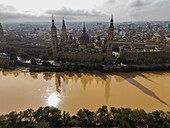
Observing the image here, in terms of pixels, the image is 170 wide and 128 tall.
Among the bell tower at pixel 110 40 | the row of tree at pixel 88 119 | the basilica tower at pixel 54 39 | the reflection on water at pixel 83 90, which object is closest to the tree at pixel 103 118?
the row of tree at pixel 88 119

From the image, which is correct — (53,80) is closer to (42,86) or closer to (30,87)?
(42,86)

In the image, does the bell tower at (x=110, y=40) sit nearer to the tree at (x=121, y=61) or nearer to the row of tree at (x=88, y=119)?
the tree at (x=121, y=61)

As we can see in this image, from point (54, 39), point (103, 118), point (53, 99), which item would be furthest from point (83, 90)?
point (54, 39)

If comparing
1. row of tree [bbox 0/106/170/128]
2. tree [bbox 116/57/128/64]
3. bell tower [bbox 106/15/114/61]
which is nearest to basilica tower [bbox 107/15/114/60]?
bell tower [bbox 106/15/114/61]

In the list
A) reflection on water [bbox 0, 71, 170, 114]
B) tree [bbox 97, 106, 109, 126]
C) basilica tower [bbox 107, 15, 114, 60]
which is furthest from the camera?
basilica tower [bbox 107, 15, 114, 60]

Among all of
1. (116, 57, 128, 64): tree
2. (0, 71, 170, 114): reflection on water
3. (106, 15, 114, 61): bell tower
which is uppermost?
(106, 15, 114, 61): bell tower

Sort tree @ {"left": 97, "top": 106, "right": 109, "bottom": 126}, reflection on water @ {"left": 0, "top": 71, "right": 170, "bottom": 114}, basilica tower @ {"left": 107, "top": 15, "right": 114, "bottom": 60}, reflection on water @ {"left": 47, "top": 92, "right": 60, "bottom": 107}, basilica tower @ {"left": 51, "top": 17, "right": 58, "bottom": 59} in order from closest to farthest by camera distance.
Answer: tree @ {"left": 97, "top": 106, "right": 109, "bottom": 126} < reflection on water @ {"left": 0, "top": 71, "right": 170, "bottom": 114} < reflection on water @ {"left": 47, "top": 92, "right": 60, "bottom": 107} < basilica tower @ {"left": 107, "top": 15, "right": 114, "bottom": 60} < basilica tower @ {"left": 51, "top": 17, "right": 58, "bottom": 59}

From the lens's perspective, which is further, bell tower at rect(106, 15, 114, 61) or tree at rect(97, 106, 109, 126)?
bell tower at rect(106, 15, 114, 61)

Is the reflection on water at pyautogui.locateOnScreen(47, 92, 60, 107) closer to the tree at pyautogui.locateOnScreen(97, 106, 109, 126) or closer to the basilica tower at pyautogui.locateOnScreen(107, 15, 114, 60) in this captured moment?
the tree at pyautogui.locateOnScreen(97, 106, 109, 126)
